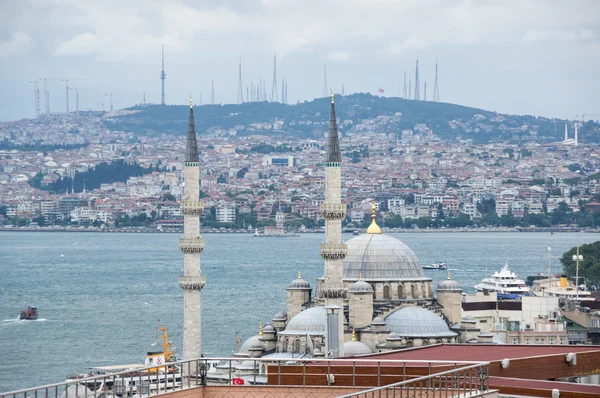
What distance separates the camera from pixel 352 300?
30.7m

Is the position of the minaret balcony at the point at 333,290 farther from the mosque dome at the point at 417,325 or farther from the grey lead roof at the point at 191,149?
the grey lead roof at the point at 191,149

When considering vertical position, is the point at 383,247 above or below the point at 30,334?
Answer: above

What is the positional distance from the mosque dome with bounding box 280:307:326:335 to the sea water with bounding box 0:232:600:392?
34.8 feet

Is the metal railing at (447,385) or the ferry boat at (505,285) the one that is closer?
the metal railing at (447,385)

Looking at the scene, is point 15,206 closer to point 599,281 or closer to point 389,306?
point 599,281

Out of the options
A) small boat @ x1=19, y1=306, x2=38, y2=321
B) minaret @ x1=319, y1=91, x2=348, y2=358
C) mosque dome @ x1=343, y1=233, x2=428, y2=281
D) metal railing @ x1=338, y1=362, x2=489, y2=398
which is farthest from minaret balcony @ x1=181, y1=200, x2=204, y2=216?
small boat @ x1=19, y1=306, x2=38, y2=321

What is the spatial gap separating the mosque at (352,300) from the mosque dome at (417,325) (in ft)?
0.07

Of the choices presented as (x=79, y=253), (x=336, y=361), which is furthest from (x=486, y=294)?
(x=79, y=253)

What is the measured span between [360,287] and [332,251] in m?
1.41

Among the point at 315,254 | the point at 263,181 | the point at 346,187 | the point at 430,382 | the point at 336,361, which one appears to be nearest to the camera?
the point at 430,382

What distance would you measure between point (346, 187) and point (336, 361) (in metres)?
161

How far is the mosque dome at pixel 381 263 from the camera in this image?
32375 mm

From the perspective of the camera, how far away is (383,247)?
32781mm

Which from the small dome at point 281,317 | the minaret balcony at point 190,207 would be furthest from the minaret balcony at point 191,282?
the small dome at point 281,317
